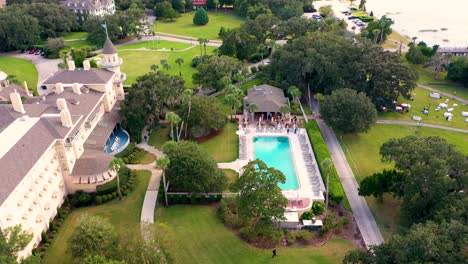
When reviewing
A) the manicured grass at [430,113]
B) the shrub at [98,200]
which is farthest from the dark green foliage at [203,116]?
the manicured grass at [430,113]

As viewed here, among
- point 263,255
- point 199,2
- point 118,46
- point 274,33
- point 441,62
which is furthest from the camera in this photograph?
point 199,2

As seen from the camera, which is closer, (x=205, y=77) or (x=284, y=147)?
(x=284, y=147)

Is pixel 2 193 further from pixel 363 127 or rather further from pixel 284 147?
pixel 363 127

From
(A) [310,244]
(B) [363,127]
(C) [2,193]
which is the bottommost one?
→ (A) [310,244]

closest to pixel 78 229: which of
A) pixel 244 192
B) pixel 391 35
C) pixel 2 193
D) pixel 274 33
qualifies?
pixel 2 193

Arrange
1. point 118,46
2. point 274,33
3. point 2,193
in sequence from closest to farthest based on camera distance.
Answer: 1. point 2,193
2. point 274,33
3. point 118,46

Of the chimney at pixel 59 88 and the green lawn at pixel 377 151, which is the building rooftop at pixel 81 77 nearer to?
the chimney at pixel 59 88

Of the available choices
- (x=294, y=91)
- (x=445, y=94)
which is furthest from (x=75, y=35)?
(x=445, y=94)

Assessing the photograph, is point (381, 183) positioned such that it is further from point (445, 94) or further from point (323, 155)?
point (445, 94)

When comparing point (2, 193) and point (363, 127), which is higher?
point (2, 193)
